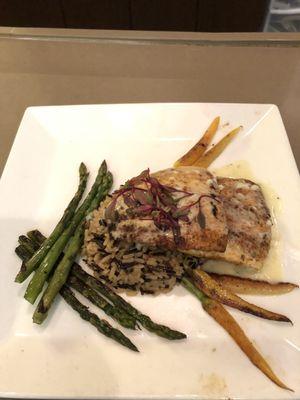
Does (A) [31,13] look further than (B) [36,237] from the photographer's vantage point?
Yes

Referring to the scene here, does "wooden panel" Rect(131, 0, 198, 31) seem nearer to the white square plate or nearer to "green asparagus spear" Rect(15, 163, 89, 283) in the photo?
the white square plate

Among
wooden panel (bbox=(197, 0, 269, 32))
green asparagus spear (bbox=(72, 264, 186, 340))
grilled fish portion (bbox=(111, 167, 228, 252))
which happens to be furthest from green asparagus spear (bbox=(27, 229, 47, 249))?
wooden panel (bbox=(197, 0, 269, 32))

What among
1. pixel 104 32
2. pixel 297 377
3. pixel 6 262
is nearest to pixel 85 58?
pixel 104 32

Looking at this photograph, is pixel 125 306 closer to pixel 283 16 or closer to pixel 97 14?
pixel 97 14

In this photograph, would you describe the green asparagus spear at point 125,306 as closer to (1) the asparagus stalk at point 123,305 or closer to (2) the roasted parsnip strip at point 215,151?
(1) the asparagus stalk at point 123,305

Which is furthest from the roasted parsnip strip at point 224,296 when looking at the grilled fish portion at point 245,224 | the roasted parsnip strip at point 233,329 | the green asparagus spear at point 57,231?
the green asparagus spear at point 57,231

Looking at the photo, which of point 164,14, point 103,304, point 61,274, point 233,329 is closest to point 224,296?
point 233,329
